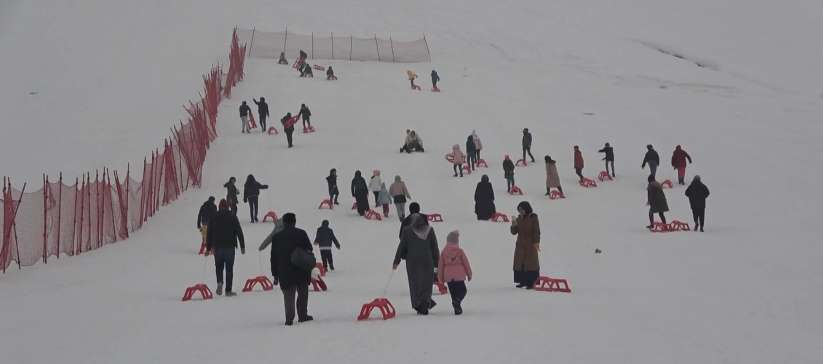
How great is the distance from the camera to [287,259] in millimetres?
11992

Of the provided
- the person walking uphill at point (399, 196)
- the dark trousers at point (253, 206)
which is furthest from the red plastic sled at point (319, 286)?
the dark trousers at point (253, 206)

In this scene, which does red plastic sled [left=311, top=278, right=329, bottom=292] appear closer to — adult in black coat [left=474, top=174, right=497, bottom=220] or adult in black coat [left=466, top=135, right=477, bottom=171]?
adult in black coat [left=474, top=174, right=497, bottom=220]

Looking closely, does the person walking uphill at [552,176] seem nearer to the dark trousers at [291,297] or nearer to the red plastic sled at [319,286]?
the red plastic sled at [319,286]

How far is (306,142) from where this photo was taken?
37.4 metres

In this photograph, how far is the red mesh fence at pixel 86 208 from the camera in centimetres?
1962

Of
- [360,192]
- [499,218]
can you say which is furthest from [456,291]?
[360,192]

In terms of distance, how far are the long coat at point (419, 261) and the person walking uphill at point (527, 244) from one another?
3.11 meters

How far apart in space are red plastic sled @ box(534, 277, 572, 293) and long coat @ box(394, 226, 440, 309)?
334 centimetres

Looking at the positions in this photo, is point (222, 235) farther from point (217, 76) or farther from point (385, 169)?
point (217, 76)

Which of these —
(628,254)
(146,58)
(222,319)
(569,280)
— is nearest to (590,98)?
(146,58)

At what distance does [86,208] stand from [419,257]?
1241 centimetres

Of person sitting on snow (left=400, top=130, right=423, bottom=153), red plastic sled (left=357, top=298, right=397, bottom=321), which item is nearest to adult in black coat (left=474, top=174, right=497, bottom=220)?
person sitting on snow (left=400, top=130, right=423, bottom=153)

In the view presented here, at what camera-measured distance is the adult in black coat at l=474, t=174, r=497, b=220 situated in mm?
24469

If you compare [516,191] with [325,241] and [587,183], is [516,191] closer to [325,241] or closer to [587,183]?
[587,183]
